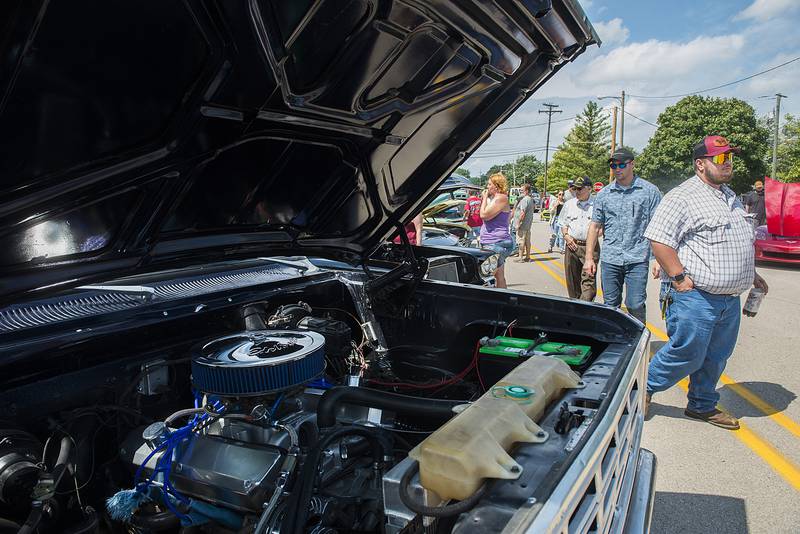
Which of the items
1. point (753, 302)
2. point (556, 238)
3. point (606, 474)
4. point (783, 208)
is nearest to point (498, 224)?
point (753, 302)

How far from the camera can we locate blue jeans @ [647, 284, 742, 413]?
10.8 ft

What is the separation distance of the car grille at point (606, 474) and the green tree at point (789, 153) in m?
35.8

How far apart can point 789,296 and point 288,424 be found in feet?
26.8

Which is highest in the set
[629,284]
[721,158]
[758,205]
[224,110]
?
[224,110]

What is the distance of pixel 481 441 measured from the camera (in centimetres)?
111

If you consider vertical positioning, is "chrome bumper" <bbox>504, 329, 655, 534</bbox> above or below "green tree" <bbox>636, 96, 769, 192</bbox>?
below

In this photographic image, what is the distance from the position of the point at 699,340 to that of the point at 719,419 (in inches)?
25.7

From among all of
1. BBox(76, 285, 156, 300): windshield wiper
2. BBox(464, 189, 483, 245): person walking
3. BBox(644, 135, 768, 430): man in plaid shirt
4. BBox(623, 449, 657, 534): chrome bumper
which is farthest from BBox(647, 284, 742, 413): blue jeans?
BBox(464, 189, 483, 245): person walking

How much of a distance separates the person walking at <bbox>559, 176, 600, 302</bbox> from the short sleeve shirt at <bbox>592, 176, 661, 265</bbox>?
72 cm

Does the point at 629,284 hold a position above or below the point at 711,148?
below

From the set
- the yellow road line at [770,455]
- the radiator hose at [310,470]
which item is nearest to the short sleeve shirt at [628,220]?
the yellow road line at [770,455]

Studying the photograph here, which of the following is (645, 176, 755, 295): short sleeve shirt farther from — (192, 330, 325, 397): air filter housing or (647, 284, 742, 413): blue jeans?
(192, 330, 325, 397): air filter housing

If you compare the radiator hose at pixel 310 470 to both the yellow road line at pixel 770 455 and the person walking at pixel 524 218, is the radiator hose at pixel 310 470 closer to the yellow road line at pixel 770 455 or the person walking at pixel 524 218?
the yellow road line at pixel 770 455

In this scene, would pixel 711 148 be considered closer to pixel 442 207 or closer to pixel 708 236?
pixel 708 236
